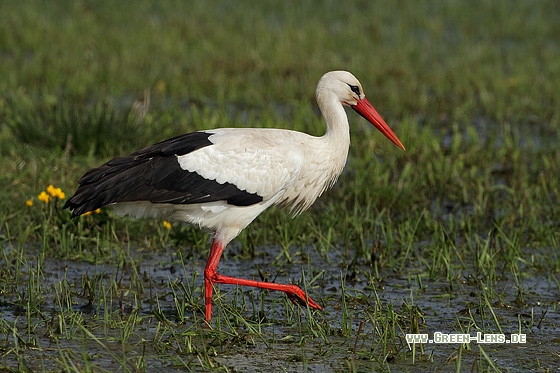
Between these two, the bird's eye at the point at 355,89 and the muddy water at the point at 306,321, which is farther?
the bird's eye at the point at 355,89

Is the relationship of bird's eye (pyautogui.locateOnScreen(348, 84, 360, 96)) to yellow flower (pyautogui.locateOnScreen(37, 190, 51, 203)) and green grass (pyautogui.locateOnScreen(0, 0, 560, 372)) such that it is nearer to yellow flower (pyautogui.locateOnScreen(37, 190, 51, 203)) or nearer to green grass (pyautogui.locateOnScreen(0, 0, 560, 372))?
green grass (pyautogui.locateOnScreen(0, 0, 560, 372))

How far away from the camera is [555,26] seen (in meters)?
13.7

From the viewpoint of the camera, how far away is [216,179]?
5246 mm

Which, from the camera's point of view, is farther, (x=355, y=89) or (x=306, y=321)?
(x=355, y=89)

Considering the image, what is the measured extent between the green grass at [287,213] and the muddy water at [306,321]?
0.02 m

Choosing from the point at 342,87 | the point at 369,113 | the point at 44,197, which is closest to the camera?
the point at 342,87

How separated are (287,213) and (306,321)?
1711mm

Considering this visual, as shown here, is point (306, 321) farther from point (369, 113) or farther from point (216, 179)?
point (369, 113)

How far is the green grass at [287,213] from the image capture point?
461 centimetres

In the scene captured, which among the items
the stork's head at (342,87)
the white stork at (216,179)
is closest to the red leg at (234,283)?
the white stork at (216,179)

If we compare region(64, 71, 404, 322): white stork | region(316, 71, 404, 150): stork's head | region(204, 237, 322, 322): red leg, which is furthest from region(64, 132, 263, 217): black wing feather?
region(316, 71, 404, 150): stork's head

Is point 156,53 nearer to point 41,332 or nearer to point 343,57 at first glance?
point 343,57

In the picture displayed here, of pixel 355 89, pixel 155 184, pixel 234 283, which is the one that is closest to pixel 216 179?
pixel 155 184

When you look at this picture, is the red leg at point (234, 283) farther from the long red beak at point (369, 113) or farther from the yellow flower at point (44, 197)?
the yellow flower at point (44, 197)
